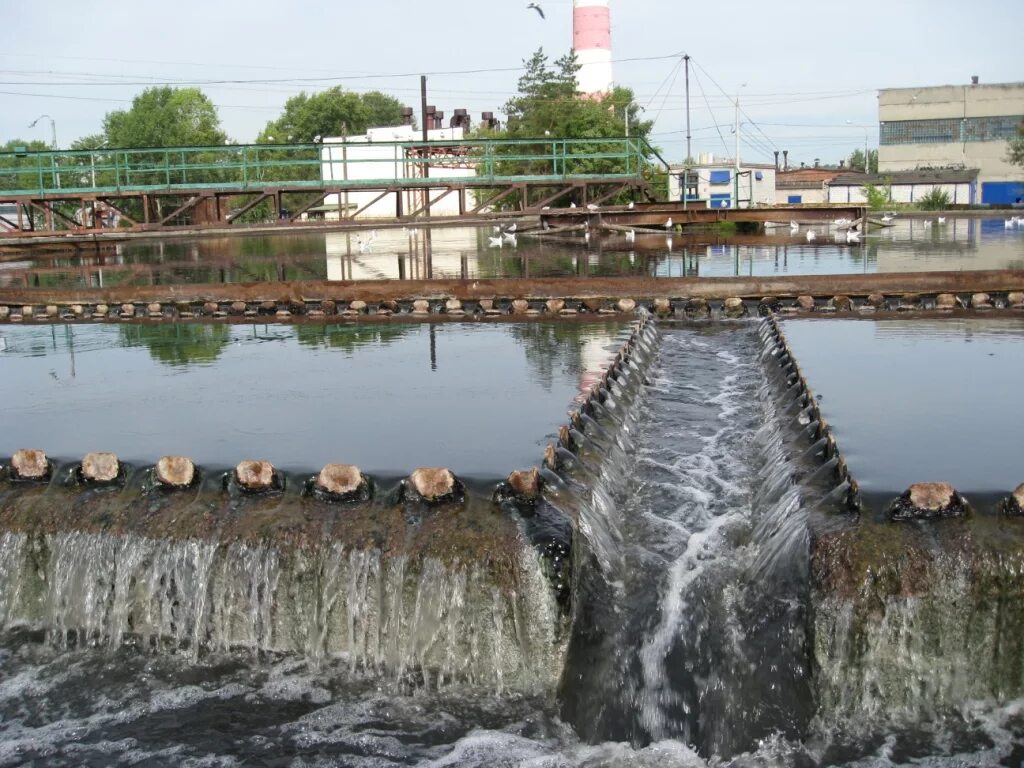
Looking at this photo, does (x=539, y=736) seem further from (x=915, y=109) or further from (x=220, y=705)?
(x=915, y=109)

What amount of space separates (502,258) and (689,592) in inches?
610

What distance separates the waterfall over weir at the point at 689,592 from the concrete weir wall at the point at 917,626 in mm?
165

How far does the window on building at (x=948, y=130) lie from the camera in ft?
254

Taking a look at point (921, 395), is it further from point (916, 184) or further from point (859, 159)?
point (859, 159)

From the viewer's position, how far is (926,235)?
28.3 m

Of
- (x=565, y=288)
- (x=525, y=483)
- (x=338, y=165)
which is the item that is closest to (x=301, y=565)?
(x=525, y=483)

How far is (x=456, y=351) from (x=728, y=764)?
6556 millimetres

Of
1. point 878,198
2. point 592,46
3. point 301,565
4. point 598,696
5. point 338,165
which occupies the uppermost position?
point 592,46

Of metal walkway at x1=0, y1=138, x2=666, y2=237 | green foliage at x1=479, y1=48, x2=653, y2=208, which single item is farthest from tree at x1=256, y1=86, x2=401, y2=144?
metal walkway at x1=0, y1=138, x2=666, y2=237

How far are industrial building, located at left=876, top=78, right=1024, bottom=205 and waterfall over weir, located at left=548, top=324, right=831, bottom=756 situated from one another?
7427 centimetres

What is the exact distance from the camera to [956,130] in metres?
79.2

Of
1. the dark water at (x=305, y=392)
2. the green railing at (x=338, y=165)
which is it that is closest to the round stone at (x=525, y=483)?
the dark water at (x=305, y=392)

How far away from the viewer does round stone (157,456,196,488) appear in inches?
262

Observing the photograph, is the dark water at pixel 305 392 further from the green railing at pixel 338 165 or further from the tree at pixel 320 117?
the tree at pixel 320 117
